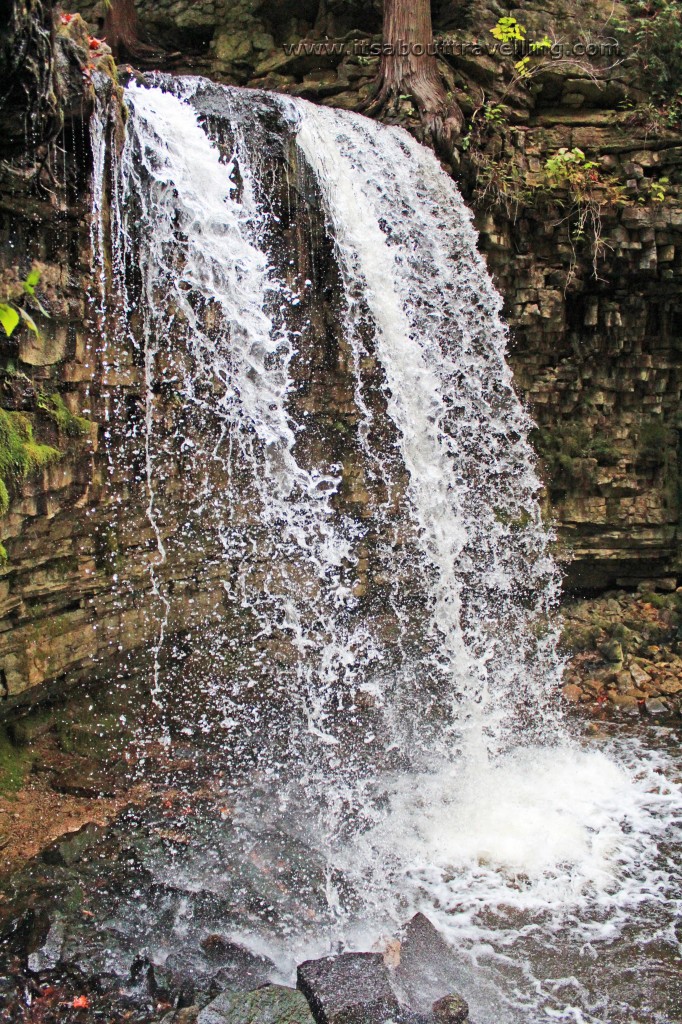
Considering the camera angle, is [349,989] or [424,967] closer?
[349,989]

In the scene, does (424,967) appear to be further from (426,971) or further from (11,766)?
(11,766)

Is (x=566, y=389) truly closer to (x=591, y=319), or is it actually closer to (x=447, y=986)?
(x=591, y=319)

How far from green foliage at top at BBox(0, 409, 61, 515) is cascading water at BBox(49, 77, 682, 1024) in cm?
117

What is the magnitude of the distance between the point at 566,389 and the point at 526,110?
9.51ft

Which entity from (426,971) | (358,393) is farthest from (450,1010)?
(358,393)

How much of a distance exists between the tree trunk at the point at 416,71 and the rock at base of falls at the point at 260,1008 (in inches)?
267

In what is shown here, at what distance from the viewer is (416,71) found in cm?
751

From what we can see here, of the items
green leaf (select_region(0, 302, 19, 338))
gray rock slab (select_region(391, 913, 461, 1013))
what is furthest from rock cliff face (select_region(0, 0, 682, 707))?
gray rock slab (select_region(391, 913, 461, 1013))

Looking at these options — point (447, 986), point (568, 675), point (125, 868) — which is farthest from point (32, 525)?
point (568, 675)

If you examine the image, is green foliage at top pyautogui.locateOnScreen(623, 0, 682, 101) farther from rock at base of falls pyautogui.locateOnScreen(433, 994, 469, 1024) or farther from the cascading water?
rock at base of falls pyautogui.locateOnScreen(433, 994, 469, 1024)

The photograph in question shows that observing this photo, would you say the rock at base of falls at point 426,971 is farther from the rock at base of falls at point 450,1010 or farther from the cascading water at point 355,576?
the cascading water at point 355,576

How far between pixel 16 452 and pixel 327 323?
10.6 ft

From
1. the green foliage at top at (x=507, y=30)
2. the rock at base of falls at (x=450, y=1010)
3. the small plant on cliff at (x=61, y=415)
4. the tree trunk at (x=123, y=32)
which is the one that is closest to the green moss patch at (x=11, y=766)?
the small plant on cliff at (x=61, y=415)

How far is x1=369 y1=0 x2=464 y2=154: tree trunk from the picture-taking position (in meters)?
7.27
